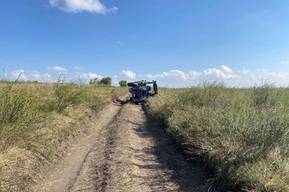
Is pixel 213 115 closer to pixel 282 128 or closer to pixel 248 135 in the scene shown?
pixel 248 135

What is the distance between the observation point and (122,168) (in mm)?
6363

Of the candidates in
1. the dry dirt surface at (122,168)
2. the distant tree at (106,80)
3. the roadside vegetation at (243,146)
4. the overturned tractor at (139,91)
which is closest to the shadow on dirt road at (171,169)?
the dry dirt surface at (122,168)

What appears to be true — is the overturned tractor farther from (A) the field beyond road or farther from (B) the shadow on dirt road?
(B) the shadow on dirt road

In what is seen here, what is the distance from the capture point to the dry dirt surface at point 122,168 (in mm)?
5598

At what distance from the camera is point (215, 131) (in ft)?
22.2

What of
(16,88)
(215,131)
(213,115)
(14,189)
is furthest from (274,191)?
(16,88)

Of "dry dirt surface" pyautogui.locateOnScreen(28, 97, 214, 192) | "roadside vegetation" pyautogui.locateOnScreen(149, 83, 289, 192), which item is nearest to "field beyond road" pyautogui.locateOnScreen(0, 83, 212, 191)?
"dry dirt surface" pyautogui.locateOnScreen(28, 97, 214, 192)

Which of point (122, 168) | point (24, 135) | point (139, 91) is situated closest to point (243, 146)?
point (122, 168)

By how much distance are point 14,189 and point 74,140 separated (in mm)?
Answer: 4628

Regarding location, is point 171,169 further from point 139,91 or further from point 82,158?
point 139,91

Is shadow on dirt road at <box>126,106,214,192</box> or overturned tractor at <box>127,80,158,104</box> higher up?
overturned tractor at <box>127,80,158,104</box>

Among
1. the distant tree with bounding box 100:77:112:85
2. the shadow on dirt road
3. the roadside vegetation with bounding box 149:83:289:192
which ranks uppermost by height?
the distant tree with bounding box 100:77:112:85

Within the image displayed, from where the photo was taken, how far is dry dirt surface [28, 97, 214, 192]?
5598mm

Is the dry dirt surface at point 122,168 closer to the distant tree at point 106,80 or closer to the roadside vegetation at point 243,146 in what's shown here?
the roadside vegetation at point 243,146
